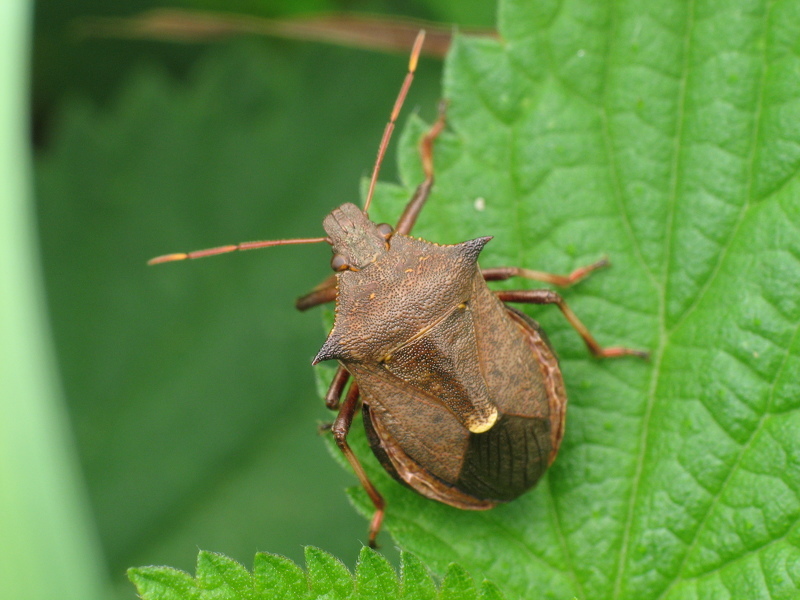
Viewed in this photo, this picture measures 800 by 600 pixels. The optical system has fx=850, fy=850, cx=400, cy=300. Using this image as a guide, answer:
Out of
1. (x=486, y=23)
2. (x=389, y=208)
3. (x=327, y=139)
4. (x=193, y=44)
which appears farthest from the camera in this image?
(x=193, y=44)

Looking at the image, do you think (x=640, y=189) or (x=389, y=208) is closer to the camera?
(x=640, y=189)

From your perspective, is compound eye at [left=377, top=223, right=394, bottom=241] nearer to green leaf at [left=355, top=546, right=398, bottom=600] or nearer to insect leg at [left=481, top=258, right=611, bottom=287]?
insect leg at [left=481, top=258, right=611, bottom=287]

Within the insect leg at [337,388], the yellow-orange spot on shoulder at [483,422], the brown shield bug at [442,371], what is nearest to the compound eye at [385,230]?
the brown shield bug at [442,371]

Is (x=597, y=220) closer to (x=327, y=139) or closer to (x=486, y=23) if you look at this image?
(x=486, y=23)

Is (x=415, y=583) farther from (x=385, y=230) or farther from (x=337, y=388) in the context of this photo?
(x=385, y=230)

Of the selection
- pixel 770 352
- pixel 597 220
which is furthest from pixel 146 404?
pixel 770 352

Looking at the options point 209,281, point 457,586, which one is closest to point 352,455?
point 457,586

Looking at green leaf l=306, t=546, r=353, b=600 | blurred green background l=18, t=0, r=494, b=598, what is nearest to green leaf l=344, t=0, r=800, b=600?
green leaf l=306, t=546, r=353, b=600
